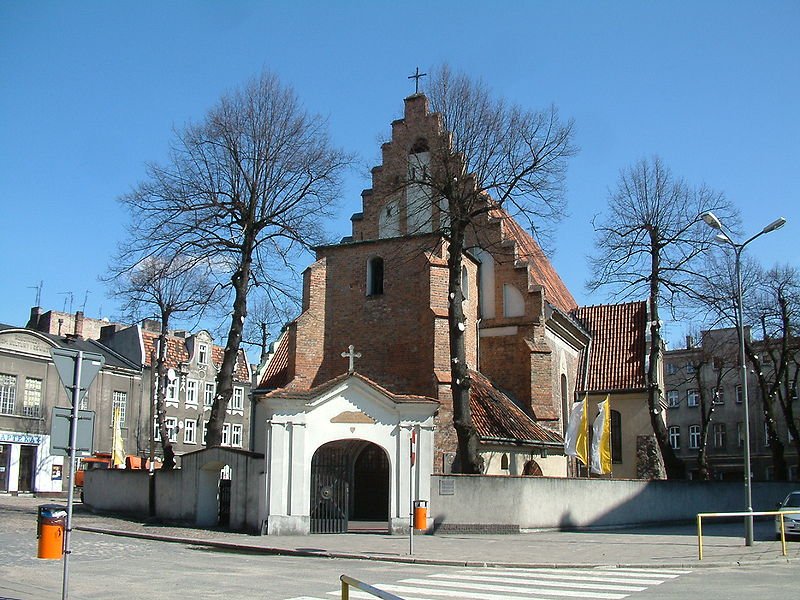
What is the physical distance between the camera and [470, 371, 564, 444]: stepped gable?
96.1 feet

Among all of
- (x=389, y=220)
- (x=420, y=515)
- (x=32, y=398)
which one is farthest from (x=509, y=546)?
(x=32, y=398)

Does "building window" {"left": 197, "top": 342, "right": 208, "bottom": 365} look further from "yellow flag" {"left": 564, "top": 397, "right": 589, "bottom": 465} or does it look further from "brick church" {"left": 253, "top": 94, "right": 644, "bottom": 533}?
"yellow flag" {"left": 564, "top": 397, "right": 589, "bottom": 465}

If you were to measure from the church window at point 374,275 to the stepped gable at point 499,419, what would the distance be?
4880 millimetres

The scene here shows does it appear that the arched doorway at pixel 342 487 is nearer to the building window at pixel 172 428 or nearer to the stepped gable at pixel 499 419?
the stepped gable at pixel 499 419

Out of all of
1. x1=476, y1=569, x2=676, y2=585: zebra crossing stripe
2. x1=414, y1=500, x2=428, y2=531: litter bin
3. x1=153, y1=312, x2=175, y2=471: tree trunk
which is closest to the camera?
x1=476, y1=569, x2=676, y2=585: zebra crossing stripe

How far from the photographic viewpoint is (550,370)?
1330 inches

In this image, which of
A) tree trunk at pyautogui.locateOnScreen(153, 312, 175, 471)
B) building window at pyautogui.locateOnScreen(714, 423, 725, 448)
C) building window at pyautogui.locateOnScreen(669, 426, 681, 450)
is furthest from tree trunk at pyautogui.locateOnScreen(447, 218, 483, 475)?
building window at pyautogui.locateOnScreen(669, 426, 681, 450)

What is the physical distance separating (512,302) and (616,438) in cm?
1086

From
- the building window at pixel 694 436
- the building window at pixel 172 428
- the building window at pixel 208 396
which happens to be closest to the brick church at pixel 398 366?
the building window at pixel 172 428

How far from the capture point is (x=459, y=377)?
2573 cm

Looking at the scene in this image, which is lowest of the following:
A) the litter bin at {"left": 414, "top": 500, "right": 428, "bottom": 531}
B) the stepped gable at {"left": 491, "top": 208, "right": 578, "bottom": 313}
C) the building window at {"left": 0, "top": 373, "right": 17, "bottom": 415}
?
the litter bin at {"left": 414, "top": 500, "right": 428, "bottom": 531}

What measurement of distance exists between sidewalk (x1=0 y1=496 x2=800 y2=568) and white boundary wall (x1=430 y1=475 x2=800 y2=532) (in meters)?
0.54

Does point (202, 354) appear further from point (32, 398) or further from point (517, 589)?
point (517, 589)

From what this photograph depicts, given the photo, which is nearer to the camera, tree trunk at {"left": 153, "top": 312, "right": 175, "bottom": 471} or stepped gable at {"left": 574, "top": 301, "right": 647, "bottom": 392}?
tree trunk at {"left": 153, "top": 312, "right": 175, "bottom": 471}
